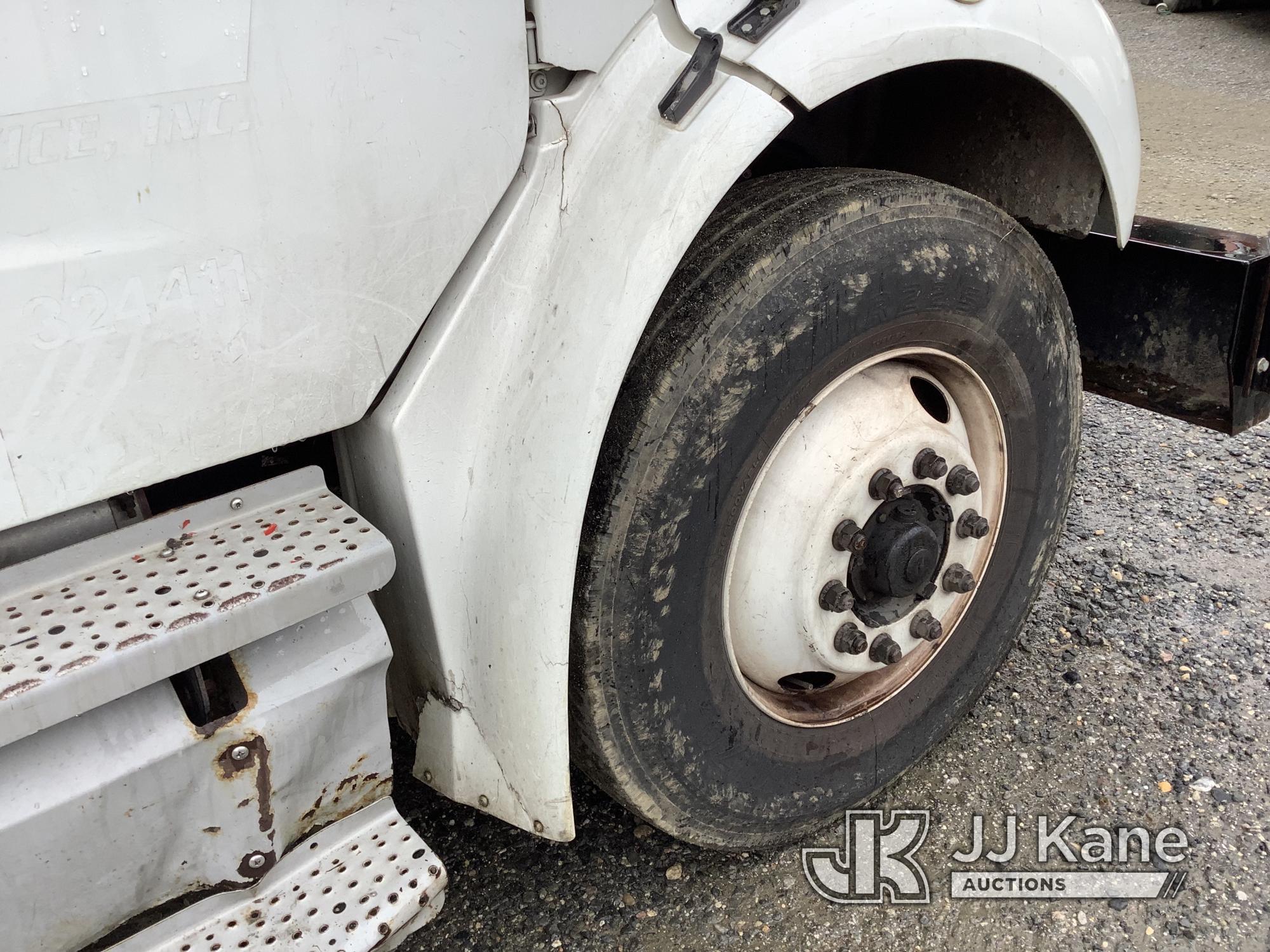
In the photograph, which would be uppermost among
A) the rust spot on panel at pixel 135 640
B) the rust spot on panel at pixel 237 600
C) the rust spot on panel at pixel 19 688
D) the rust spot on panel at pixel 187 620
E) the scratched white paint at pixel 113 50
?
the scratched white paint at pixel 113 50

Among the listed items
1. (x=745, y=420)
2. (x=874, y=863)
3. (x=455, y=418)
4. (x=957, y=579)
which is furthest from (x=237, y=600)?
(x=874, y=863)

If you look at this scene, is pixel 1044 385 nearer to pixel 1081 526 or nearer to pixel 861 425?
pixel 861 425

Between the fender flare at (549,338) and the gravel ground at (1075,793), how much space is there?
0.61 meters

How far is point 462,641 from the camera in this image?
140cm

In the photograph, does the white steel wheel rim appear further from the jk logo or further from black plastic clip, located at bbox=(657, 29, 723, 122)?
black plastic clip, located at bbox=(657, 29, 723, 122)

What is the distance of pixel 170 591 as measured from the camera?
3.84ft

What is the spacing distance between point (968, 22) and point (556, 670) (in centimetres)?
105

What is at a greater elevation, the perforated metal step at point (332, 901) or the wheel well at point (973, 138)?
the wheel well at point (973, 138)

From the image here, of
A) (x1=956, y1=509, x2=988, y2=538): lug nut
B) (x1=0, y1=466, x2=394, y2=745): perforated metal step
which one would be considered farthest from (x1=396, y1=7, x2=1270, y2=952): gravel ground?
(x1=0, y1=466, x2=394, y2=745): perforated metal step

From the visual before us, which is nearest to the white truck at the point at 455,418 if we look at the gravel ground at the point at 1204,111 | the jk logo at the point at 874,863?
the jk logo at the point at 874,863

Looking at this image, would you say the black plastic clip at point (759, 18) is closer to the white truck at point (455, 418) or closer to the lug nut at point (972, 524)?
the white truck at point (455, 418)

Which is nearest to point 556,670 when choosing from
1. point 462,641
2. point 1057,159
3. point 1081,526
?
point 462,641

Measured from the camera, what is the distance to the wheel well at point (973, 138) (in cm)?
183

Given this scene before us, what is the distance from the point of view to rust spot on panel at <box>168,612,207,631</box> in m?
1.12
